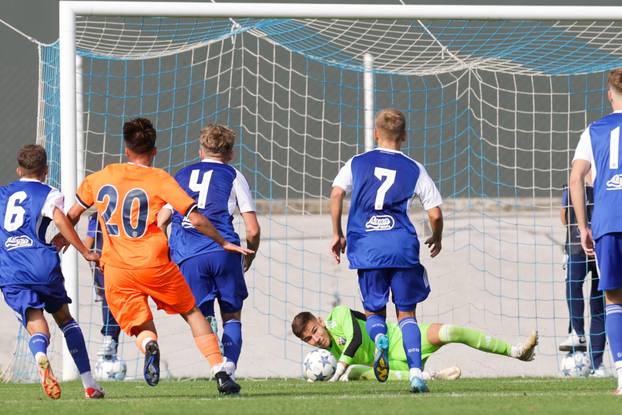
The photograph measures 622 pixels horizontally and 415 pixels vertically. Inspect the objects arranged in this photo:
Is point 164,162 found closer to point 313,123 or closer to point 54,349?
point 313,123

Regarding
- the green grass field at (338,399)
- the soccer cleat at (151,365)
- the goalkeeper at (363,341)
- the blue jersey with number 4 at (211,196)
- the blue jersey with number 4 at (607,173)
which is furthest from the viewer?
the goalkeeper at (363,341)

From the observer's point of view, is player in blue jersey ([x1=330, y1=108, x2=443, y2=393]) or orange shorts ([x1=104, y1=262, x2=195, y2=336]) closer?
orange shorts ([x1=104, y1=262, x2=195, y2=336])

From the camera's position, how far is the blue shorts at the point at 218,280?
7.36 metres

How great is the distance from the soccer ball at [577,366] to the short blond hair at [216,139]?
3227mm

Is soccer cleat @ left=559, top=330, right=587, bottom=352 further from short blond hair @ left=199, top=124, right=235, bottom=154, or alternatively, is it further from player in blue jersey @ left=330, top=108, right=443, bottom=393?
short blond hair @ left=199, top=124, right=235, bottom=154

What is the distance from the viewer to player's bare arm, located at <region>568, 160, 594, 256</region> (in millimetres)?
6254

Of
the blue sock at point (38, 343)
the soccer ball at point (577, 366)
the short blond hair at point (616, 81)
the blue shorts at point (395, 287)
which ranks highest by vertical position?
the short blond hair at point (616, 81)

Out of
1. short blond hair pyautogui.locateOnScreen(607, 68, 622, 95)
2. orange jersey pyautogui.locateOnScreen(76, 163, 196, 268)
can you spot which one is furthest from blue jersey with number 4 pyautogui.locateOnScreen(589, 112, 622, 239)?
orange jersey pyautogui.locateOnScreen(76, 163, 196, 268)

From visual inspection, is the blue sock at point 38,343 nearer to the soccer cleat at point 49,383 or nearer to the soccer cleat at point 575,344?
the soccer cleat at point 49,383

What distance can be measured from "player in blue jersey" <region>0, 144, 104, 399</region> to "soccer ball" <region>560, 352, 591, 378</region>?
12.0ft

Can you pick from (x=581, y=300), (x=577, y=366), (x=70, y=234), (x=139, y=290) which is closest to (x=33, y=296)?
(x=70, y=234)

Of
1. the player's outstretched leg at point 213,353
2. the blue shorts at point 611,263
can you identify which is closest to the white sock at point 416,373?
the player's outstretched leg at point 213,353

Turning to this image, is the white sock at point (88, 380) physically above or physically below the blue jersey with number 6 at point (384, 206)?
below

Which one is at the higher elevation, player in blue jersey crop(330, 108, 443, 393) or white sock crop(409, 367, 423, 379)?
player in blue jersey crop(330, 108, 443, 393)
